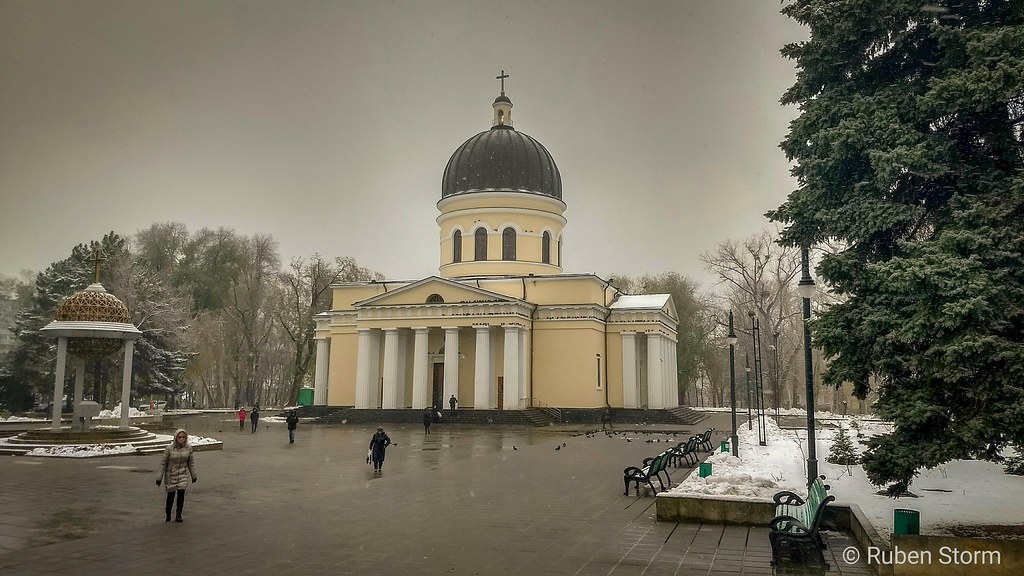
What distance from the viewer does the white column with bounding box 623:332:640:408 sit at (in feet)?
136

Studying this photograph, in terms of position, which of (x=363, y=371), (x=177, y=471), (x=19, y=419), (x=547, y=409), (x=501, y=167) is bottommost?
(x=19, y=419)

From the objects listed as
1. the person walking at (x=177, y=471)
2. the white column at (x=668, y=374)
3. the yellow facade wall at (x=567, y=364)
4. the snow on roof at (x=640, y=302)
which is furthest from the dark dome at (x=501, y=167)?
the person walking at (x=177, y=471)

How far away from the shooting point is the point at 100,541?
8.73m

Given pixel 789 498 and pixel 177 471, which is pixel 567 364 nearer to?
pixel 789 498

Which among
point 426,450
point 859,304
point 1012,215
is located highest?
point 1012,215

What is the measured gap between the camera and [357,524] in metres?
9.96

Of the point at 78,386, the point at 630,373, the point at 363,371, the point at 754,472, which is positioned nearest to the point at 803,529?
the point at 754,472

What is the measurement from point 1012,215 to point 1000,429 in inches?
103

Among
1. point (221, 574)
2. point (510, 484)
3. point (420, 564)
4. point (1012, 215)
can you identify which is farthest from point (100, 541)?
point (1012, 215)

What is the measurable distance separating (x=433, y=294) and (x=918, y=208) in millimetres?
32449

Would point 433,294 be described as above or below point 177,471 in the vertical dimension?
above

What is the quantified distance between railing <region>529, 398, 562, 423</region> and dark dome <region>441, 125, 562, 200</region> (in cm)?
1345

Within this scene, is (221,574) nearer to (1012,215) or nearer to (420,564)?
(420,564)

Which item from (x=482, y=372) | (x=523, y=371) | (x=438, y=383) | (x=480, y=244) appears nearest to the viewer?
(x=482, y=372)
